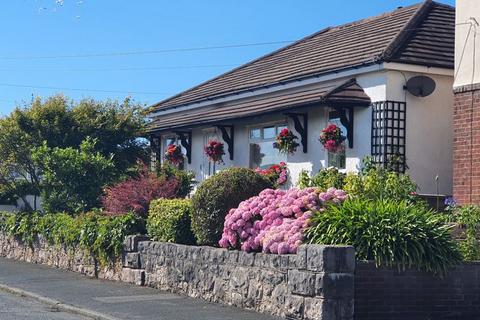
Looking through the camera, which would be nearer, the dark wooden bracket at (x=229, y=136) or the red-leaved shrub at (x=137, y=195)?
the red-leaved shrub at (x=137, y=195)

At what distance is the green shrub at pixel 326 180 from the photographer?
15726 mm

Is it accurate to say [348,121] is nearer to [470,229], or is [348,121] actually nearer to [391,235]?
[470,229]

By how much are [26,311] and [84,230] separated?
510cm

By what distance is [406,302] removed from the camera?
1094cm

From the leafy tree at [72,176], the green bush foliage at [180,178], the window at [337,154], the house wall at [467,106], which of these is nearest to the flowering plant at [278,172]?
the window at [337,154]

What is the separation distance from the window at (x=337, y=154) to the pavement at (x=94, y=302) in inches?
210

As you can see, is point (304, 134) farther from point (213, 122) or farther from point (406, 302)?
point (406, 302)

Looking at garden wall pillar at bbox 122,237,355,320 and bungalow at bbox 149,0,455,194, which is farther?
bungalow at bbox 149,0,455,194

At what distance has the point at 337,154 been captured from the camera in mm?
17938

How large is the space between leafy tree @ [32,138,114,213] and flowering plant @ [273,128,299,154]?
16.1ft

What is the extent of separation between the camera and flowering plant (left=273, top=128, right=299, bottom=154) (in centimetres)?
1897

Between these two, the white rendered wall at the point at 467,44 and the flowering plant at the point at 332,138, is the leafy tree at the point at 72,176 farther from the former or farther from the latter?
the white rendered wall at the point at 467,44

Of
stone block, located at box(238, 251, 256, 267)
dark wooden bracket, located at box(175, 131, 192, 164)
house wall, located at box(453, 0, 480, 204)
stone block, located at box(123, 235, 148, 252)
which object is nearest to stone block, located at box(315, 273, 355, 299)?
stone block, located at box(238, 251, 256, 267)

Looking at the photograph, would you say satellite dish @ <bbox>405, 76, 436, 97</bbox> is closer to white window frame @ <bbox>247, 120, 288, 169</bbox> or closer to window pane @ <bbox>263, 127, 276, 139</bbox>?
white window frame @ <bbox>247, 120, 288, 169</bbox>
